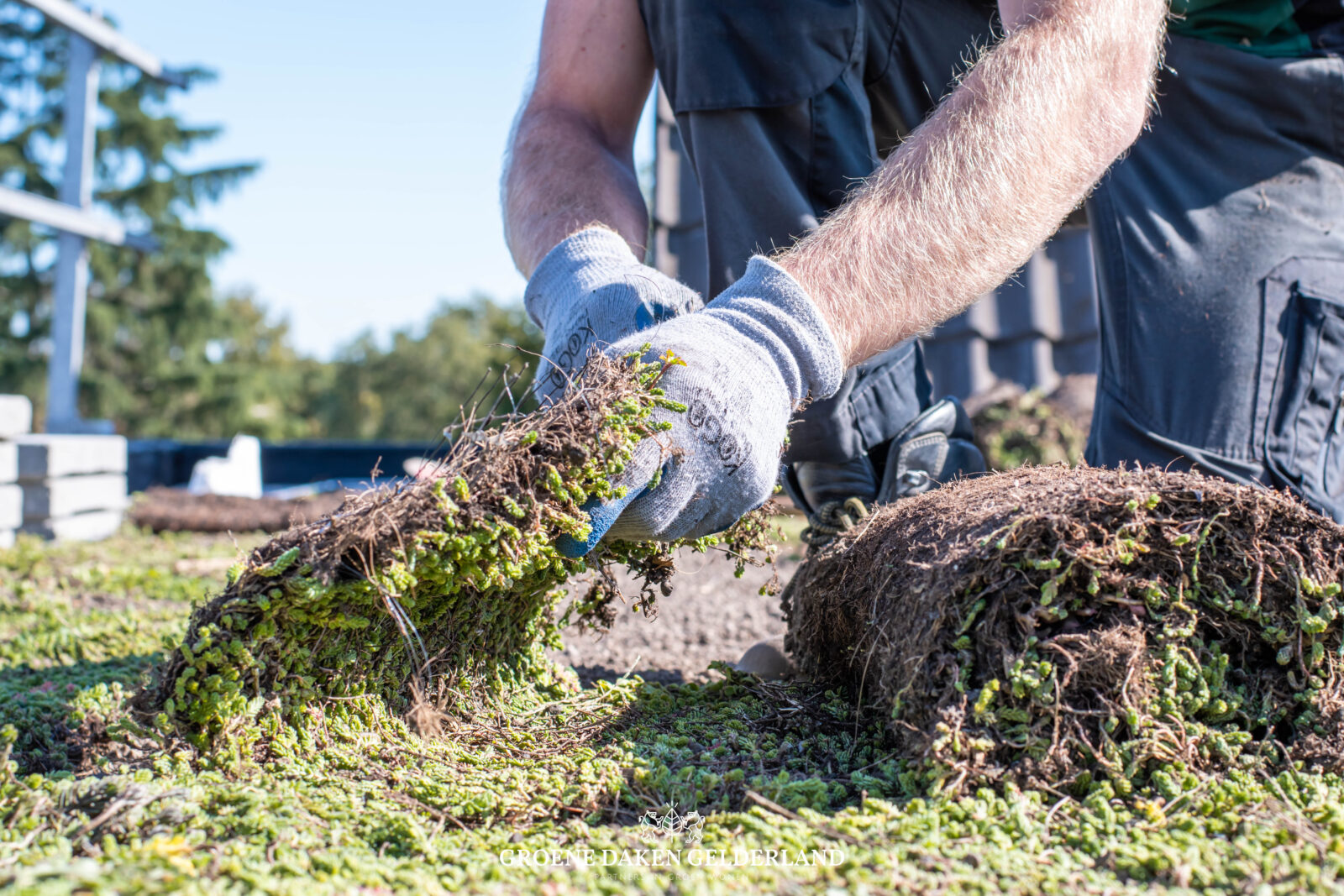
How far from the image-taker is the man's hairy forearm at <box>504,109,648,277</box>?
195cm

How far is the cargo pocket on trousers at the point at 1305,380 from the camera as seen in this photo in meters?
1.83

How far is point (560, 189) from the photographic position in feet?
6.49

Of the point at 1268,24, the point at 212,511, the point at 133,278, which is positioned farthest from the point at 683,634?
the point at 133,278

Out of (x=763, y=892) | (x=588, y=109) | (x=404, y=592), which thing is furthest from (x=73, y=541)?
(x=763, y=892)

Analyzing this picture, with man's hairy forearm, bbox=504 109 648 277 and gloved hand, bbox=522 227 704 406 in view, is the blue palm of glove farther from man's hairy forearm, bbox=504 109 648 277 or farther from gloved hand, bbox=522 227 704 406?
man's hairy forearm, bbox=504 109 648 277

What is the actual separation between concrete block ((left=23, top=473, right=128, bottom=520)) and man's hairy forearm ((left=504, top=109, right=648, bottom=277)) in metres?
3.97

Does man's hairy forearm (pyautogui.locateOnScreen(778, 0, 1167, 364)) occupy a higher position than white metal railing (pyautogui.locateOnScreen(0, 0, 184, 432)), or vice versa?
white metal railing (pyautogui.locateOnScreen(0, 0, 184, 432))

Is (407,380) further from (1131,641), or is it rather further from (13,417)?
(1131,641)

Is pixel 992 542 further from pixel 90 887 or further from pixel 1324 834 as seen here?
pixel 90 887

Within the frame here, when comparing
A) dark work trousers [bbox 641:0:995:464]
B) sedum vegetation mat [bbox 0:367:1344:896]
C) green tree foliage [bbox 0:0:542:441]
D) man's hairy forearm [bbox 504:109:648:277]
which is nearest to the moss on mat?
sedum vegetation mat [bbox 0:367:1344:896]

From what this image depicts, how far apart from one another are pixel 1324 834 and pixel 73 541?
209 inches

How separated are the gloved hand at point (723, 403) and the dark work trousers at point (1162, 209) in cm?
52

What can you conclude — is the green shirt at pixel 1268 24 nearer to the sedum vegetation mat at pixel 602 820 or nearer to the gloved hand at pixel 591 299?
the gloved hand at pixel 591 299

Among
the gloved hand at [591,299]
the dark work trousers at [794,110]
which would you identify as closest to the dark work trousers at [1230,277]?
the dark work trousers at [794,110]
